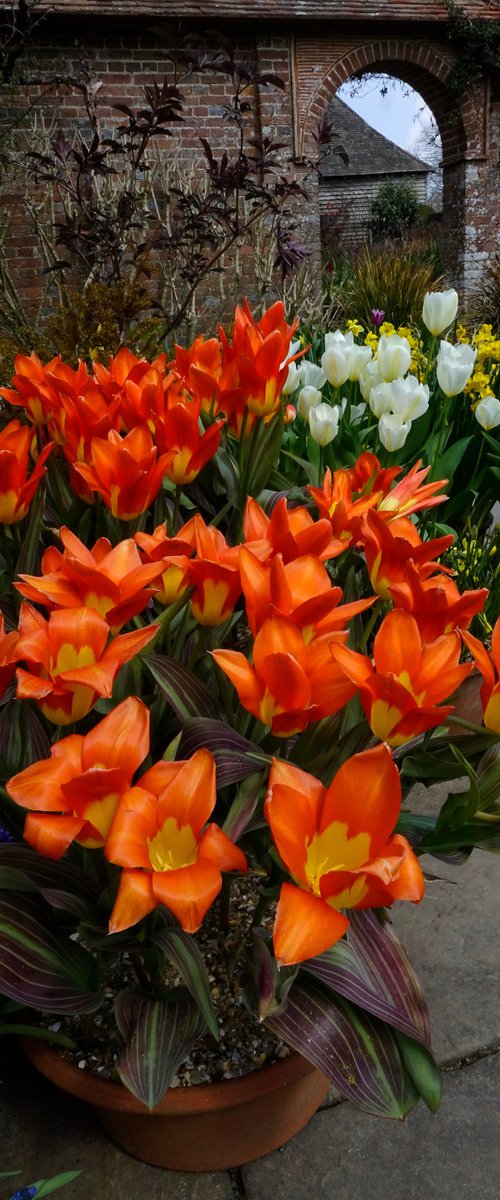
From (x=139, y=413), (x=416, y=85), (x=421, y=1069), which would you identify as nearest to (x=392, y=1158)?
(x=421, y=1069)

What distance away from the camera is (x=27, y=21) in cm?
646

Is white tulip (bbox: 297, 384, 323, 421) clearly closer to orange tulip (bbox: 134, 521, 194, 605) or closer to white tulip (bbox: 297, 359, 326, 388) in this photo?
white tulip (bbox: 297, 359, 326, 388)

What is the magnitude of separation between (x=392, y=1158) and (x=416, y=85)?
34.5 feet

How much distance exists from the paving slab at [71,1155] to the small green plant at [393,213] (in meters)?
22.3

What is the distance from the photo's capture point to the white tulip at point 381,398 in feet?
5.38

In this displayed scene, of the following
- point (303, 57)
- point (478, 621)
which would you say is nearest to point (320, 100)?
point (303, 57)

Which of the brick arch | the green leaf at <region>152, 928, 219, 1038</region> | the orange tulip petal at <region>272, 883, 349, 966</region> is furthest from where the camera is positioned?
the brick arch

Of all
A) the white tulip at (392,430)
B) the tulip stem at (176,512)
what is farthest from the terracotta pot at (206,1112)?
the white tulip at (392,430)

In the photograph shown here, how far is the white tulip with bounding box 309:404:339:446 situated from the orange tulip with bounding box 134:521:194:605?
833 millimetres

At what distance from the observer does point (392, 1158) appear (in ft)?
3.78

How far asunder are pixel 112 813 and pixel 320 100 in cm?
912

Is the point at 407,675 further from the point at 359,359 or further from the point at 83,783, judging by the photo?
the point at 359,359

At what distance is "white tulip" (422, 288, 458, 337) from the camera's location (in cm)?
186

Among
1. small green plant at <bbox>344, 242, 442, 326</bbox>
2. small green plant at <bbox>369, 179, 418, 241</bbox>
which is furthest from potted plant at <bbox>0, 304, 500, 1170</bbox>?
small green plant at <bbox>369, 179, 418, 241</bbox>
